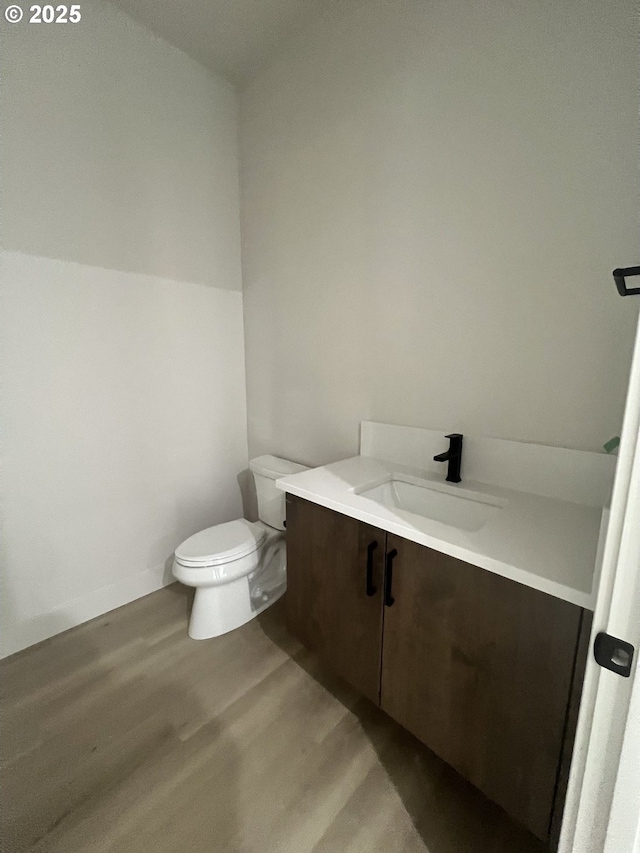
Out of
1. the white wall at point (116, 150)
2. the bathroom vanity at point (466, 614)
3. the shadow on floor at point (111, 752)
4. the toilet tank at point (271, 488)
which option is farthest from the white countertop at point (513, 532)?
the white wall at point (116, 150)

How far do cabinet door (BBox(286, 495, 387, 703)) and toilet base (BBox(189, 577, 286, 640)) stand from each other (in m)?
0.41

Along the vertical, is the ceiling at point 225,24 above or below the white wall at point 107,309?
above

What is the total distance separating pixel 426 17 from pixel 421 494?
1713 mm

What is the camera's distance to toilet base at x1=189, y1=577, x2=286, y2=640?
5.54 feet

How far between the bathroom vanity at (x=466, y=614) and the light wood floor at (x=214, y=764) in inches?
8.8

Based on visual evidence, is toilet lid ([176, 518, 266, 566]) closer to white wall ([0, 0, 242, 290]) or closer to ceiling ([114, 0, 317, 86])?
white wall ([0, 0, 242, 290])

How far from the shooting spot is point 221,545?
1.68 meters

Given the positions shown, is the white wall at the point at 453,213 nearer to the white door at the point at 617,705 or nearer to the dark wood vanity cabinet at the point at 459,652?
the dark wood vanity cabinet at the point at 459,652

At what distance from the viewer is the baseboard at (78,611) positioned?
161cm

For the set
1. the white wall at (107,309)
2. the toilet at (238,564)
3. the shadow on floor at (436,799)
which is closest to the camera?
the shadow on floor at (436,799)

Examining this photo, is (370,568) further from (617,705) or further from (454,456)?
(617,705)

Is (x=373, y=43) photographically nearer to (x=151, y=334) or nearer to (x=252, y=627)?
(x=151, y=334)

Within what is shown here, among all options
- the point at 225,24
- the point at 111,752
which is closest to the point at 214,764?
the point at 111,752

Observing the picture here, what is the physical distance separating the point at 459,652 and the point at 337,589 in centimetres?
42
